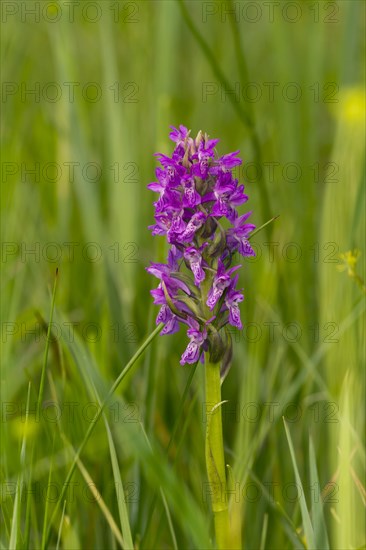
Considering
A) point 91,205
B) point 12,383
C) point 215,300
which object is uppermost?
point 91,205

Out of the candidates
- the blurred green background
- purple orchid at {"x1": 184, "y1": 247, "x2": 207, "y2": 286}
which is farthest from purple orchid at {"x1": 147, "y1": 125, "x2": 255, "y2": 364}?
the blurred green background

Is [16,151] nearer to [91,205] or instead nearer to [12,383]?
A: [91,205]

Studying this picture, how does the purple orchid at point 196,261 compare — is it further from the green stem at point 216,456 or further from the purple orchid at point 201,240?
the green stem at point 216,456

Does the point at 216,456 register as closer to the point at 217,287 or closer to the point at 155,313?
the point at 217,287

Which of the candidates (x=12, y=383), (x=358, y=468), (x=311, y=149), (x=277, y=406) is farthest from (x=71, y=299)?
(x=358, y=468)

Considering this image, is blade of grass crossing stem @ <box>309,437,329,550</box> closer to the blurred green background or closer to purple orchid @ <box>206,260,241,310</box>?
the blurred green background

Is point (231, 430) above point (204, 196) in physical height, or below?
below
